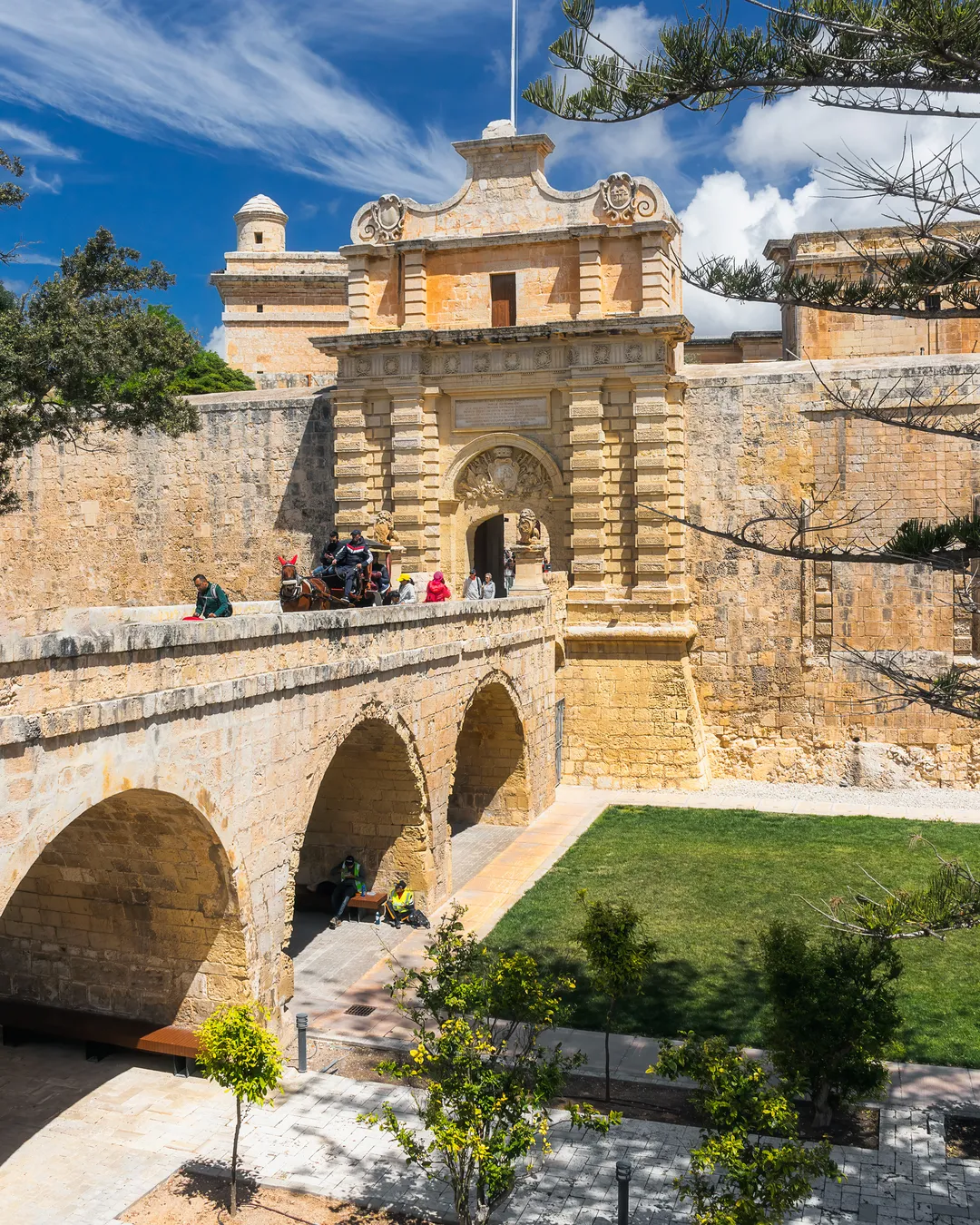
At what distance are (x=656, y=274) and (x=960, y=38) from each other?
44.6 ft

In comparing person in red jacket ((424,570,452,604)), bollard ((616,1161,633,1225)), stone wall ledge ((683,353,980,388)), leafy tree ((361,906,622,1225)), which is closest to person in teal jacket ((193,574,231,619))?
person in red jacket ((424,570,452,604))

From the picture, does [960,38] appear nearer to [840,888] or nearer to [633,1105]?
[633,1105]

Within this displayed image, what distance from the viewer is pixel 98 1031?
9.66m

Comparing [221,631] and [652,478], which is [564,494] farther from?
Answer: [221,631]

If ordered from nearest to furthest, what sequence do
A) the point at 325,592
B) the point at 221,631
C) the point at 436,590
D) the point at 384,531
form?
the point at 221,631
the point at 325,592
the point at 436,590
the point at 384,531

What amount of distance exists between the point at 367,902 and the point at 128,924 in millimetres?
4060

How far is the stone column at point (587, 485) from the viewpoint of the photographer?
A: 19.6m

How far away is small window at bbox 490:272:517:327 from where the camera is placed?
20.3 m

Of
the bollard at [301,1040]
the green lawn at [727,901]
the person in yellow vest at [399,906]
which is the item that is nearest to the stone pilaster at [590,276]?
the green lawn at [727,901]

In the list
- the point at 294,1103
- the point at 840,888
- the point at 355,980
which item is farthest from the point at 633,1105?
the point at 840,888

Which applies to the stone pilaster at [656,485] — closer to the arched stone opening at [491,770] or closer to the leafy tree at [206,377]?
the arched stone opening at [491,770]

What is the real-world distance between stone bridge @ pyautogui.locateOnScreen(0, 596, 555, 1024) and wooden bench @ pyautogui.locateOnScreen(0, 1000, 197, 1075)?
0.16m

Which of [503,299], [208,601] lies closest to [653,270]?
[503,299]

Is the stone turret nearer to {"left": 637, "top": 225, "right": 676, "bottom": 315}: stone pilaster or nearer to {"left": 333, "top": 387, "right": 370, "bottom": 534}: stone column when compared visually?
{"left": 333, "top": 387, "right": 370, "bottom": 534}: stone column
